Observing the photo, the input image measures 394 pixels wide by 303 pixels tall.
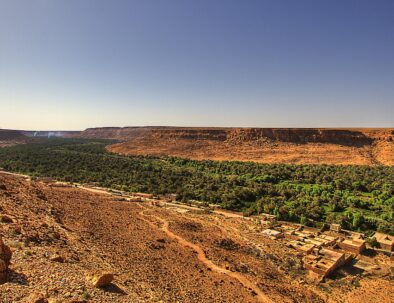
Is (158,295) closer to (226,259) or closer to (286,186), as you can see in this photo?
(226,259)

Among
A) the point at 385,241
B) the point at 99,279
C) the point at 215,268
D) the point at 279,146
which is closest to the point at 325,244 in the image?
the point at 385,241

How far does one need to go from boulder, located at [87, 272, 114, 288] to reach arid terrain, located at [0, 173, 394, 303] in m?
0.20

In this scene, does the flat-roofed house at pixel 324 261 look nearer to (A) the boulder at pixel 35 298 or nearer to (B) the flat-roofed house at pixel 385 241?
(B) the flat-roofed house at pixel 385 241

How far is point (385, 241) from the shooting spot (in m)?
22.2

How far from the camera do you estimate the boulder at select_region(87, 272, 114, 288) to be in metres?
10.2

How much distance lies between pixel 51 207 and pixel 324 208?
80.7ft

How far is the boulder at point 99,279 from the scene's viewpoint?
10.2 meters

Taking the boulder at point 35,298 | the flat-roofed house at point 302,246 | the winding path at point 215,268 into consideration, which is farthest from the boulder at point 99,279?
the flat-roofed house at point 302,246

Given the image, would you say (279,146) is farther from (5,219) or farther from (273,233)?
(5,219)

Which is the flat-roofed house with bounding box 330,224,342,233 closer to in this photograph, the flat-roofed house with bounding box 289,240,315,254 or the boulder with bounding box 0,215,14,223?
the flat-roofed house with bounding box 289,240,315,254

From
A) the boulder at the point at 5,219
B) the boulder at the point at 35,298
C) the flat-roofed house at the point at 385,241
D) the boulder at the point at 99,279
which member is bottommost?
the flat-roofed house at the point at 385,241

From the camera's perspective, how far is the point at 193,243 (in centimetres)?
1903

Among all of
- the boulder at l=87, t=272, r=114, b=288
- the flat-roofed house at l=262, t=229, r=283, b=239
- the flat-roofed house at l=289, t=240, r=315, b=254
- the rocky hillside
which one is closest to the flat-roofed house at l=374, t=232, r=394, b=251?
the flat-roofed house at l=289, t=240, r=315, b=254

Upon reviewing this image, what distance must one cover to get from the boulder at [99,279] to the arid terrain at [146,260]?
0.65ft
